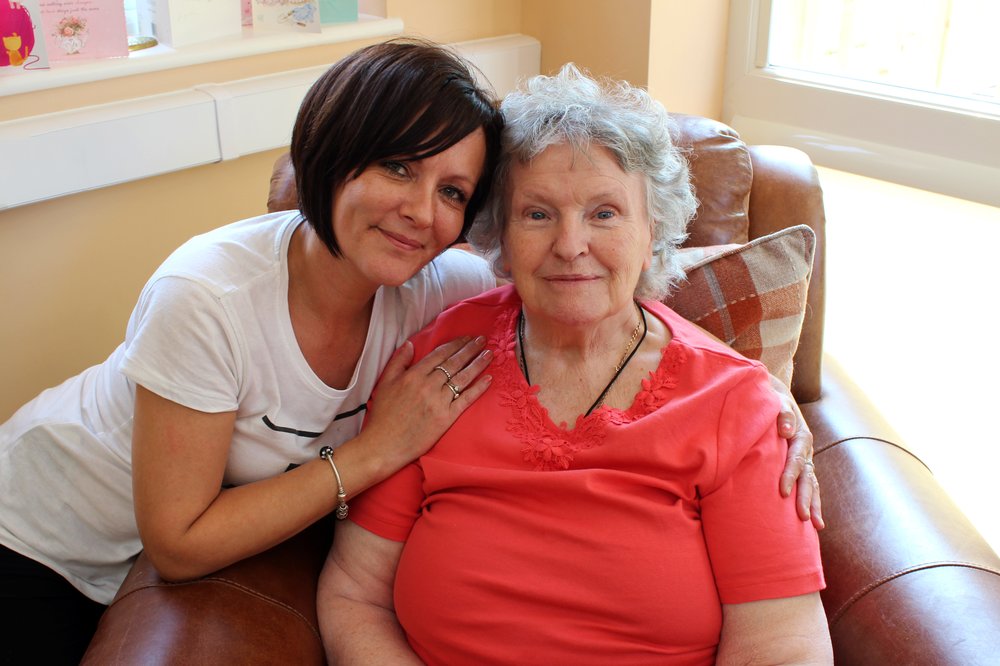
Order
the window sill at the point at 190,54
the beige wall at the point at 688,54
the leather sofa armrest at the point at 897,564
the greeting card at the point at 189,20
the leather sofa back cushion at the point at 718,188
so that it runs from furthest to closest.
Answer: the beige wall at the point at 688,54 → the greeting card at the point at 189,20 → the window sill at the point at 190,54 → the leather sofa back cushion at the point at 718,188 → the leather sofa armrest at the point at 897,564

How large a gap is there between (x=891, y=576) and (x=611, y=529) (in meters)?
0.43

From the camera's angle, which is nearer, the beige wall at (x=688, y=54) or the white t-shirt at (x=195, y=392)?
the white t-shirt at (x=195, y=392)

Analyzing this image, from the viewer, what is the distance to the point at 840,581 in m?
1.54

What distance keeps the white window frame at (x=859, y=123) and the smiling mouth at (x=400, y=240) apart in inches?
60.3

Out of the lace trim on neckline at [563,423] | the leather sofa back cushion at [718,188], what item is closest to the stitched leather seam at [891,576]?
the lace trim on neckline at [563,423]

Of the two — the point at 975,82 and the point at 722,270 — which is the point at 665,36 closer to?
the point at 975,82

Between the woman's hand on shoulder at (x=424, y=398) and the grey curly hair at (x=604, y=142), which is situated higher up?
the grey curly hair at (x=604, y=142)

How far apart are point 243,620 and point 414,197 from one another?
66cm

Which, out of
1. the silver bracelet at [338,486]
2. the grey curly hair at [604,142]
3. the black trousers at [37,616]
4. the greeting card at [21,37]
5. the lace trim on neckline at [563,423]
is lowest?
the black trousers at [37,616]

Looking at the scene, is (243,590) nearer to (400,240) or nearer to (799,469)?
(400,240)

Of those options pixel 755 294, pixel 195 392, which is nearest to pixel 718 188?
pixel 755 294

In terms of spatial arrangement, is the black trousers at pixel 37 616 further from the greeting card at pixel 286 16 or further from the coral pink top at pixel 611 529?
the greeting card at pixel 286 16

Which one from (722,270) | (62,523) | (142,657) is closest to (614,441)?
(722,270)

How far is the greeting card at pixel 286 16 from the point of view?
2471 mm
